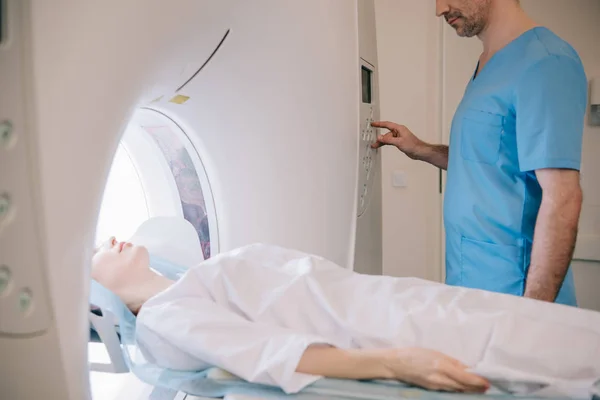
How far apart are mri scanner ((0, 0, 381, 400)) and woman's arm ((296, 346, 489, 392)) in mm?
302

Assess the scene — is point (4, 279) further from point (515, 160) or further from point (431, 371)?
point (515, 160)

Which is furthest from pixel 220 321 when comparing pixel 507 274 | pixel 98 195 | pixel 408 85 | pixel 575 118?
pixel 408 85

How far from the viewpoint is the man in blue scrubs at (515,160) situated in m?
1.09

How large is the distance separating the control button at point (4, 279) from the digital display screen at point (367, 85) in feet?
3.36

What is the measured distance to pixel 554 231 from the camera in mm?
1081

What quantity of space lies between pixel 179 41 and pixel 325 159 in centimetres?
52

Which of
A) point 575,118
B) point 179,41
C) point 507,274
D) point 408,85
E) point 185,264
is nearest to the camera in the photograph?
point 179,41

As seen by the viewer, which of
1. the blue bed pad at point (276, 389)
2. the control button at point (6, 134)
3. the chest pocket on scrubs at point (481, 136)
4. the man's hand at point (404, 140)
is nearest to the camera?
the control button at point (6, 134)

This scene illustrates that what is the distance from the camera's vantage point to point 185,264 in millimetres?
1354

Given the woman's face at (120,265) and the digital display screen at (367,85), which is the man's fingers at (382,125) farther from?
the woman's face at (120,265)

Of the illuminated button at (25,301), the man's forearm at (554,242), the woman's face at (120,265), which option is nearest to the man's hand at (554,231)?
the man's forearm at (554,242)

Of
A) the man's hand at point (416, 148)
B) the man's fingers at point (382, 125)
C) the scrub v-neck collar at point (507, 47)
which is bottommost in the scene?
the man's hand at point (416, 148)

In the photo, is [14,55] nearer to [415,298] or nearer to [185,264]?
[415,298]

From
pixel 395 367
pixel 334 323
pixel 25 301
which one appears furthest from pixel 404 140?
pixel 25 301
